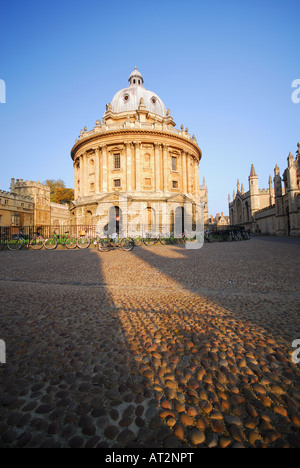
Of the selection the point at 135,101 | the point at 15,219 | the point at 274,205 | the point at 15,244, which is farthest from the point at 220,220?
the point at 15,244

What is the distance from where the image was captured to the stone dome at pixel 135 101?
1431 inches

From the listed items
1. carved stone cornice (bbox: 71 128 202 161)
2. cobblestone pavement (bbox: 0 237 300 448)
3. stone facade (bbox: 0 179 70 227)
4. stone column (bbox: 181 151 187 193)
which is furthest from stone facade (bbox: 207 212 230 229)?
cobblestone pavement (bbox: 0 237 300 448)

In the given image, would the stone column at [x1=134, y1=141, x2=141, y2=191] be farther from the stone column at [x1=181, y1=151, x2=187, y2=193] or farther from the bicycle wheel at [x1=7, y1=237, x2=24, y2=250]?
the bicycle wheel at [x1=7, y1=237, x2=24, y2=250]

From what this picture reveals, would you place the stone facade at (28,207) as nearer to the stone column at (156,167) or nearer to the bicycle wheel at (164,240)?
the stone column at (156,167)

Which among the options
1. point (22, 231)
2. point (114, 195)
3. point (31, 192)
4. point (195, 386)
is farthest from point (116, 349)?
point (31, 192)

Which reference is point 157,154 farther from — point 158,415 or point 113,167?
point 158,415

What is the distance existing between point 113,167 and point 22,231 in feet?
53.3

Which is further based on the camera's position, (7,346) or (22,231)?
(22,231)

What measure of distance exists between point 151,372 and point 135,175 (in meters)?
29.0

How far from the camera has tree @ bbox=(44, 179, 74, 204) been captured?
57.8 meters

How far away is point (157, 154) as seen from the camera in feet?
97.5

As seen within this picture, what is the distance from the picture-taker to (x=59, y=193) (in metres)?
58.6
